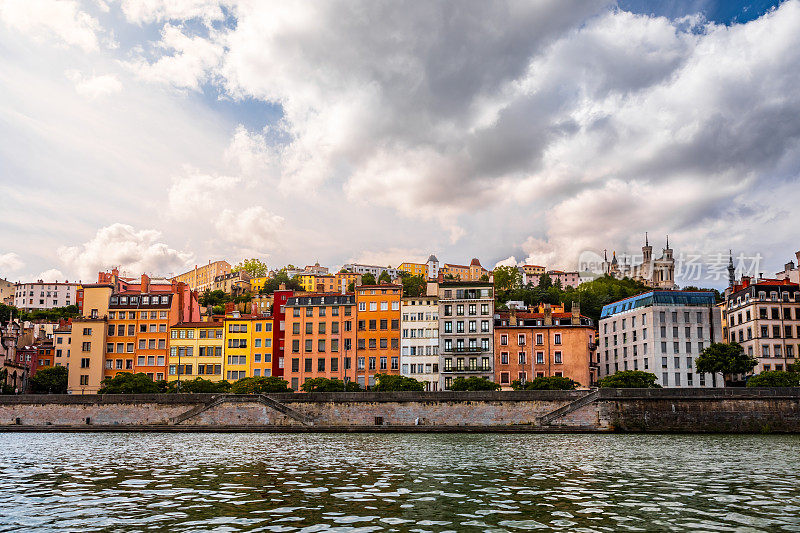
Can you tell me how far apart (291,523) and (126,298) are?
93.5 meters

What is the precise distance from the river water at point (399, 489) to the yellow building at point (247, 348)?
184ft

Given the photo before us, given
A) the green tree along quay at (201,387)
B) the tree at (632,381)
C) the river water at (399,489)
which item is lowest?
the river water at (399,489)

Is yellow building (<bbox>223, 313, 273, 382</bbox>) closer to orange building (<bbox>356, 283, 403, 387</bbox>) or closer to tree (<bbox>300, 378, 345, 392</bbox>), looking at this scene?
orange building (<bbox>356, 283, 403, 387</bbox>)

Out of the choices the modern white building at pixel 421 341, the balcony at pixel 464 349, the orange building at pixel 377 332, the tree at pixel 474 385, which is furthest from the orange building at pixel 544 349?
the tree at pixel 474 385

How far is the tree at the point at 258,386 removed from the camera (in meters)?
77.9

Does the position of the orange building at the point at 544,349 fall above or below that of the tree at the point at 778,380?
above

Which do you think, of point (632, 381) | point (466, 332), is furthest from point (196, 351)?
point (632, 381)

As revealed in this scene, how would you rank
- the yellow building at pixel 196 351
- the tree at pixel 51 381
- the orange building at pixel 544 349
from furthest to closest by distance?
the tree at pixel 51 381, the yellow building at pixel 196 351, the orange building at pixel 544 349

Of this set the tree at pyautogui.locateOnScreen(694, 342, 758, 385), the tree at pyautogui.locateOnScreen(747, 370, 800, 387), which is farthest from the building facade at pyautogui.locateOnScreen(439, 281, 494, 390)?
the tree at pyautogui.locateOnScreen(747, 370, 800, 387)

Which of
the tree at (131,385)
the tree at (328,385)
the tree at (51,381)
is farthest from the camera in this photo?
the tree at (51,381)

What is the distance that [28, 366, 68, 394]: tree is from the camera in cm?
10262

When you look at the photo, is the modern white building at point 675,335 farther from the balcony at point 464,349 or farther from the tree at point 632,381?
the balcony at point 464,349

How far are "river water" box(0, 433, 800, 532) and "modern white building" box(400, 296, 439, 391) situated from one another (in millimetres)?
52955

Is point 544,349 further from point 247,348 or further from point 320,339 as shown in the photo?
point 247,348
